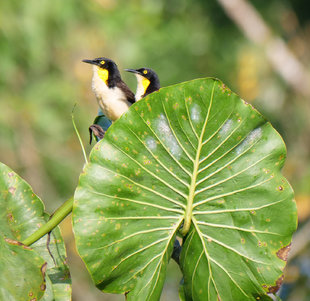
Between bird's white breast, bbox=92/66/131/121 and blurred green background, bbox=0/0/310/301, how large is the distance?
14.3ft

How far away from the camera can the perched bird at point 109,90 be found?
8.11 feet

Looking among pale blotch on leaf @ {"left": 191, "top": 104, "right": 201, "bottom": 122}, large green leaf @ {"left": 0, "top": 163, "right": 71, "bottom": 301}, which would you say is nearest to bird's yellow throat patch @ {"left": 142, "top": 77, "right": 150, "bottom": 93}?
large green leaf @ {"left": 0, "top": 163, "right": 71, "bottom": 301}

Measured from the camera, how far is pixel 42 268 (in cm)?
155

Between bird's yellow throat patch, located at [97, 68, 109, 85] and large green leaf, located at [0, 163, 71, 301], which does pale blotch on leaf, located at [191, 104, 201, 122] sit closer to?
large green leaf, located at [0, 163, 71, 301]

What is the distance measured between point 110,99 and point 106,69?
253mm

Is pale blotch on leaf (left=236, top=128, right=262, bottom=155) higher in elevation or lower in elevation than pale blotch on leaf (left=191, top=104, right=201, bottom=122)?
lower

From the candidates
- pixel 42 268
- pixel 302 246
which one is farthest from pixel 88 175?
pixel 302 246

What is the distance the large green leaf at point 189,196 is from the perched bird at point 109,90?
2.87ft

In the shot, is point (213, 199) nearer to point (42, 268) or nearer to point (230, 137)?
point (230, 137)

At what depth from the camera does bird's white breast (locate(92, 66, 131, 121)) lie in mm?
2467

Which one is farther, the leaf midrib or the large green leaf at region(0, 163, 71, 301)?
the large green leaf at region(0, 163, 71, 301)

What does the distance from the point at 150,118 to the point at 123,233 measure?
0.32m

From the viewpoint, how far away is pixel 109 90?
8.67ft

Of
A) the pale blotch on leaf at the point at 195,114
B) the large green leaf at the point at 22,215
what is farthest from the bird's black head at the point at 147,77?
the pale blotch on leaf at the point at 195,114
